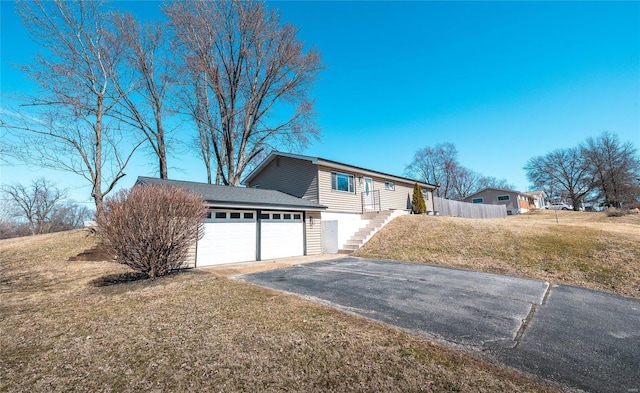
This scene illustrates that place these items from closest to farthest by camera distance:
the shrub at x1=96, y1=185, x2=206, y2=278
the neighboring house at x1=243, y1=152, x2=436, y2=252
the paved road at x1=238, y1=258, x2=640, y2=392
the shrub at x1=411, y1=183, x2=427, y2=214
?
the paved road at x1=238, y1=258, x2=640, y2=392 < the shrub at x1=96, y1=185, x2=206, y2=278 < the neighboring house at x1=243, y1=152, x2=436, y2=252 < the shrub at x1=411, y1=183, x2=427, y2=214

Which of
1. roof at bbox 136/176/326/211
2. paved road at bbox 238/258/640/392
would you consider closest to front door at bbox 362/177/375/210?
roof at bbox 136/176/326/211

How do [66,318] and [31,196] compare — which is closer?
[66,318]

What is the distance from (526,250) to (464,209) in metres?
15.7

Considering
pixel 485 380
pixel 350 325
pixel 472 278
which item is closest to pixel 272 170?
pixel 472 278

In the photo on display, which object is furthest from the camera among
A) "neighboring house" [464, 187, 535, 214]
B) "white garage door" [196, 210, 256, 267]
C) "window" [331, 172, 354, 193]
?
"neighboring house" [464, 187, 535, 214]

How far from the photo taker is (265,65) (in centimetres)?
2194

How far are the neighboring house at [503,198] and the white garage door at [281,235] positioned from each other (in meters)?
39.0

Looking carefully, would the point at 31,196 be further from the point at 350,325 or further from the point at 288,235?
the point at 350,325

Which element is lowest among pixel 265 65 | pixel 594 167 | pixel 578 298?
pixel 578 298

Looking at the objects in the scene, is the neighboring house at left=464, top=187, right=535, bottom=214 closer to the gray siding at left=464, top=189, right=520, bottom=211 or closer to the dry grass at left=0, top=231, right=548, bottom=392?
the gray siding at left=464, top=189, right=520, bottom=211

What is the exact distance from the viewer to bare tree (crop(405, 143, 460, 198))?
44125 mm

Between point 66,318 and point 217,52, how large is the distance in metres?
21.5

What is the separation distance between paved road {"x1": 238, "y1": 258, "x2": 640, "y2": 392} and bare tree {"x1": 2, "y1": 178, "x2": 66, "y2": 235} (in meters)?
39.9

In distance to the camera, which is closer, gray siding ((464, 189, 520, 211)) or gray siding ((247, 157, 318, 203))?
gray siding ((247, 157, 318, 203))
